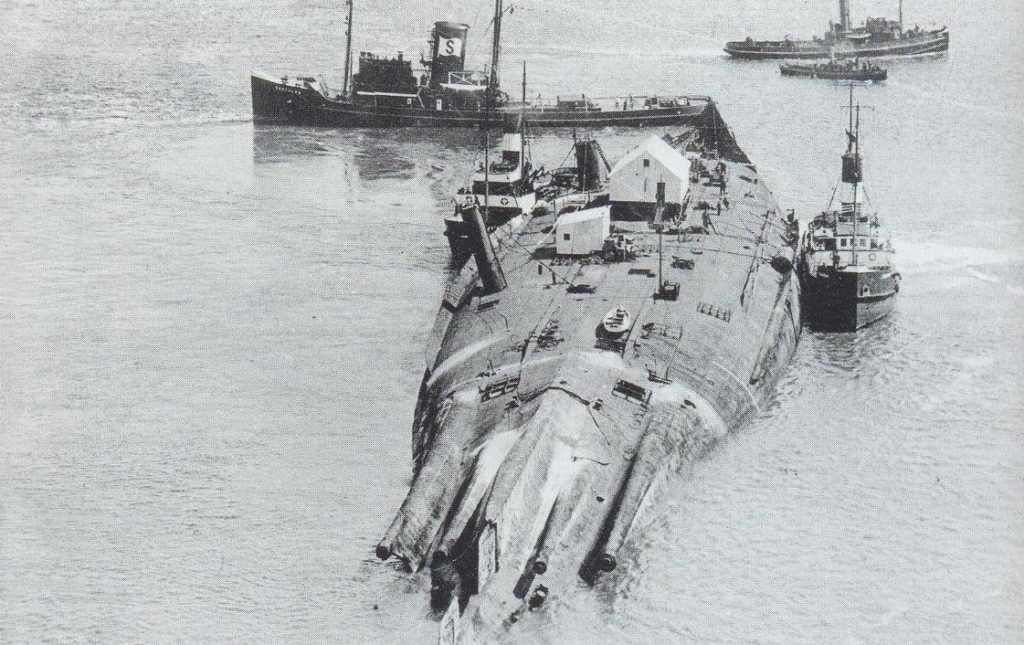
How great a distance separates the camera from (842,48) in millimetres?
113625

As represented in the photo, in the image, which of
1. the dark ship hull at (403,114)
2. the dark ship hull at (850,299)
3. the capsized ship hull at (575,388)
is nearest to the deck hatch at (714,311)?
the capsized ship hull at (575,388)

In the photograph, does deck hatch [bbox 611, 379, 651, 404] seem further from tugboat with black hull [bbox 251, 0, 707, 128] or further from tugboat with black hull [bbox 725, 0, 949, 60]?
tugboat with black hull [bbox 725, 0, 949, 60]

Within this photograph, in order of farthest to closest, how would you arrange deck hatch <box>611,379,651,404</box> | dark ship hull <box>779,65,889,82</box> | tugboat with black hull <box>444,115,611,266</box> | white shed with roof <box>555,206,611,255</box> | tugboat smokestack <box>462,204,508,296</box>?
dark ship hull <box>779,65,889,82</box> → tugboat with black hull <box>444,115,611,266</box> → white shed with roof <box>555,206,611,255</box> → tugboat smokestack <box>462,204,508,296</box> → deck hatch <box>611,379,651,404</box>

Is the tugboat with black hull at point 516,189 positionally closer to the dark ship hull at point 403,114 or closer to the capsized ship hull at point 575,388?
the capsized ship hull at point 575,388

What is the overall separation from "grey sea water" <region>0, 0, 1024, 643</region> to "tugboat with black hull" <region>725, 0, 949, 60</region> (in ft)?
92.0

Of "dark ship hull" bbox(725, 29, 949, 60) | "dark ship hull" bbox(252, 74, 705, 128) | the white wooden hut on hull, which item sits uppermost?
"dark ship hull" bbox(725, 29, 949, 60)

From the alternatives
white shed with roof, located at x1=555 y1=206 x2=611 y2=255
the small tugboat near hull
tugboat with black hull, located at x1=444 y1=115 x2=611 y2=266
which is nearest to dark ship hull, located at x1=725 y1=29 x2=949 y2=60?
the small tugboat near hull

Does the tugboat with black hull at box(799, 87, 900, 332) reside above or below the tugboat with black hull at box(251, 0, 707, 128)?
below

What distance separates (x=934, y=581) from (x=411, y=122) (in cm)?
6887

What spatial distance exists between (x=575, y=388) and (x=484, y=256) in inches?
421

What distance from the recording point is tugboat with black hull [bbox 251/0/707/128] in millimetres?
90125

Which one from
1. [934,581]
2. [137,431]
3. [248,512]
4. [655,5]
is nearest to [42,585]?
[248,512]

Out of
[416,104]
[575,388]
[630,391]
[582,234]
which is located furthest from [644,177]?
[416,104]

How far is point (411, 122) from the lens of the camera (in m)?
91.9
